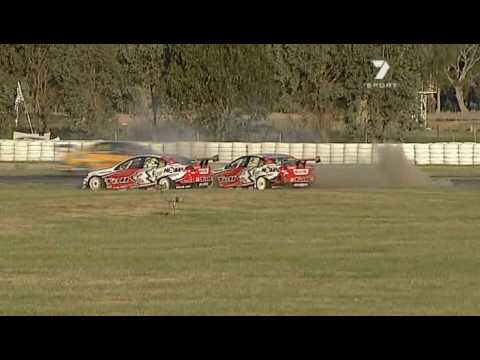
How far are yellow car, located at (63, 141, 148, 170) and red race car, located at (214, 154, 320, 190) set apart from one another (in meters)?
5.80

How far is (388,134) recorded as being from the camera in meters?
61.9

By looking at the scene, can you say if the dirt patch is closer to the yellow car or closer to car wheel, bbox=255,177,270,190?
car wheel, bbox=255,177,270,190

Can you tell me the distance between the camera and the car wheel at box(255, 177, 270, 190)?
3044cm

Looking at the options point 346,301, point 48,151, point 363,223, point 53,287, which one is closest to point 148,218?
point 363,223

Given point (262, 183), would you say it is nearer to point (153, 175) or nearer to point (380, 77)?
point (153, 175)

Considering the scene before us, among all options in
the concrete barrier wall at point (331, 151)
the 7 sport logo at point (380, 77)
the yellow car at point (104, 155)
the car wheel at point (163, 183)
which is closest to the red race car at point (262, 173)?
the car wheel at point (163, 183)

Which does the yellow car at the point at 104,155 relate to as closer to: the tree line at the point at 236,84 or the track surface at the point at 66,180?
the track surface at the point at 66,180

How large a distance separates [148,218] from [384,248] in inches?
272

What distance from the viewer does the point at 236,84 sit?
6122 cm

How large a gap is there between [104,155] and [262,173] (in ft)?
25.3

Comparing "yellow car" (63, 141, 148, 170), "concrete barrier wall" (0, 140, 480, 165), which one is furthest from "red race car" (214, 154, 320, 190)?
"concrete barrier wall" (0, 140, 480, 165)
